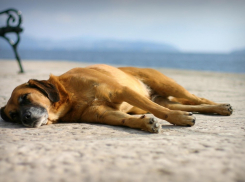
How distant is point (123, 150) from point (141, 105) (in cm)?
127

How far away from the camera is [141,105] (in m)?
3.21

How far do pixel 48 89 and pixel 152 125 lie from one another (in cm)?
151

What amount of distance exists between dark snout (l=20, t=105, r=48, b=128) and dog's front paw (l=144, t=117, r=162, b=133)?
132cm

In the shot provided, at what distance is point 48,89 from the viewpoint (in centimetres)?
332

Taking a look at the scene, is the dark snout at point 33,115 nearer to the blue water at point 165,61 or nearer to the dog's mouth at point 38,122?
the dog's mouth at point 38,122

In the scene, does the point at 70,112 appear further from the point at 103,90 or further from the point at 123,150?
the point at 123,150

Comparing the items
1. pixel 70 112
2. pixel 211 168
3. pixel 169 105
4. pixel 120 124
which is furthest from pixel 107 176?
pixel 169 105

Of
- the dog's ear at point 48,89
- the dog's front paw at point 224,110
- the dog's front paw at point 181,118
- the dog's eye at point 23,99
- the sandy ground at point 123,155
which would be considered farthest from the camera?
the dog's front paw at point 224,110

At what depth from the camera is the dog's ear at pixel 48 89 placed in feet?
10.8

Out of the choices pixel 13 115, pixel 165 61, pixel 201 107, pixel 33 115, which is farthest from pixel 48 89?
pixel 165 61

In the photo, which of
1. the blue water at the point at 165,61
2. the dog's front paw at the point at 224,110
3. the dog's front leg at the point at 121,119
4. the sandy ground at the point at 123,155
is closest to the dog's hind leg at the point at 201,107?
the dog's front paw at the point at 224,110

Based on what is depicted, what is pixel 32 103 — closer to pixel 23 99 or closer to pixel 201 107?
pixel 23 99

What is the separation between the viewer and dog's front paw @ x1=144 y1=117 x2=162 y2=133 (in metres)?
2.64

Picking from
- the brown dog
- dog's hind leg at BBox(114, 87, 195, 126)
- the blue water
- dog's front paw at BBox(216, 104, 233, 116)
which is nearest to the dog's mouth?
the brown dog
